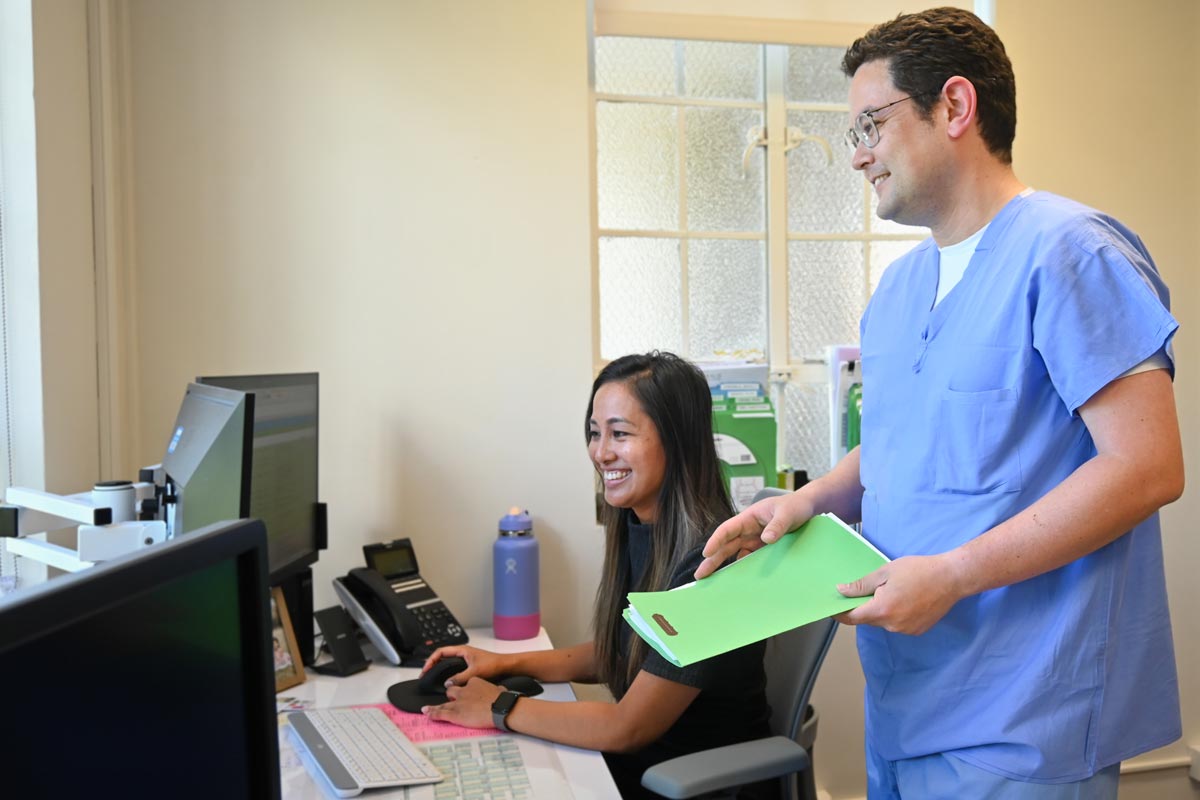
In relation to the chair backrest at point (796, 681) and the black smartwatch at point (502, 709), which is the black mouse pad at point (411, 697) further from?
the chair backrest at point (796, 681)

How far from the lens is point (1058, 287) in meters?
1.05

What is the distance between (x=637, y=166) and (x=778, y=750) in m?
1.75

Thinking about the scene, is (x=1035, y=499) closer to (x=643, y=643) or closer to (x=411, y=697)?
(x=643, y=643)

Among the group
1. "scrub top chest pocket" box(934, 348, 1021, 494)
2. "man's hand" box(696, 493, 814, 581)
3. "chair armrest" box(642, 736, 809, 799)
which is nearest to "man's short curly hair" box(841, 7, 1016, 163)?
"scrub top chest pocket" box(934, 348, 1021, 494)

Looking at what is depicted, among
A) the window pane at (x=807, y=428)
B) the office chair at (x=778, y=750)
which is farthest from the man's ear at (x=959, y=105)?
the window pane at (x=807, y=428)

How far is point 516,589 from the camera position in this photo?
211cm

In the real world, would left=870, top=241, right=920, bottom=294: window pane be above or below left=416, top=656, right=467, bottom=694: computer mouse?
above

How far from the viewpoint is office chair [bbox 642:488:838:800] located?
124 centimetres

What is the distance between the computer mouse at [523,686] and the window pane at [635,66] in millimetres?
1689

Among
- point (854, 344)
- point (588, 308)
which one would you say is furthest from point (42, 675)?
point (854, 344)

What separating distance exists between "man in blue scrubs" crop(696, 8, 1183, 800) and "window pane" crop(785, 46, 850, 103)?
1.52 m

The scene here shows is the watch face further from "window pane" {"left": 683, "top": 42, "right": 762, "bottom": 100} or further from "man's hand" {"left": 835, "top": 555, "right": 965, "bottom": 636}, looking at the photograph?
"window pane" {"left": 683, "top": 42, "right": 762, "bottom": 100}

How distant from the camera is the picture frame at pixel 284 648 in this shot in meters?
1.70

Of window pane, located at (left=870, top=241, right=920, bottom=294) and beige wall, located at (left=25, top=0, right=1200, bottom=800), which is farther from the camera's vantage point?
window pane, located at (left=870, top=241, right=920, bottom=294)
